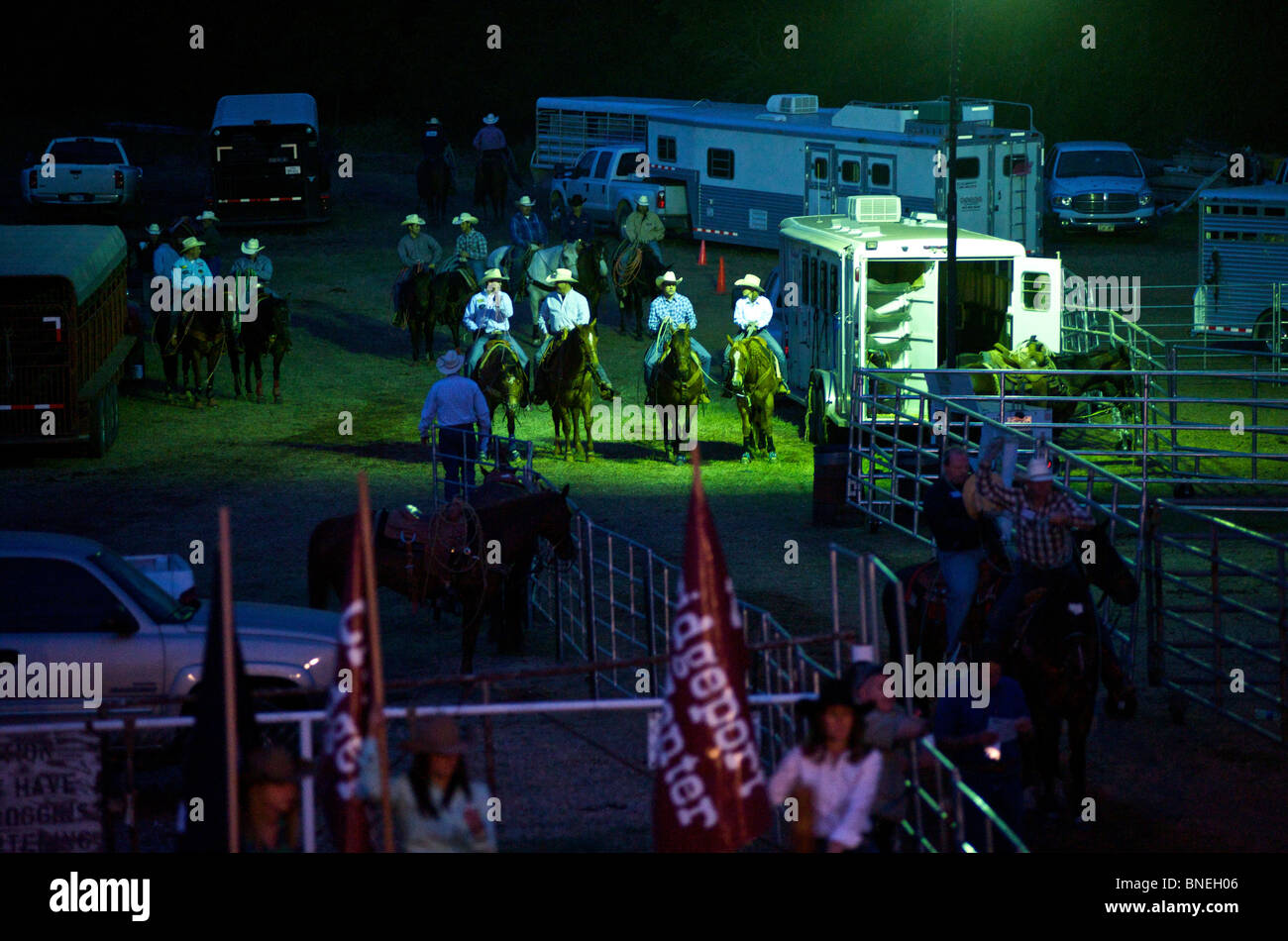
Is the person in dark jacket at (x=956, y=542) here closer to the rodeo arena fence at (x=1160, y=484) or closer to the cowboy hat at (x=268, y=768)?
the rodeo arena fence at (x=1160, y=484)

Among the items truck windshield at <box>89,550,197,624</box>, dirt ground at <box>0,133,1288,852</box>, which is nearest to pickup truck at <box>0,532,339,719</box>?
truck windshield at <box>89,550,197,624</box>

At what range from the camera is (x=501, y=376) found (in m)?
20.3

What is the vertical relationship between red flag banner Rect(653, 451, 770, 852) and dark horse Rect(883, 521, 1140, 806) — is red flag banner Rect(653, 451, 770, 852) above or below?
above

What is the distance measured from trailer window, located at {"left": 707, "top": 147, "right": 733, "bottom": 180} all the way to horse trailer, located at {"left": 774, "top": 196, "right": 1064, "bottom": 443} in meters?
13.2

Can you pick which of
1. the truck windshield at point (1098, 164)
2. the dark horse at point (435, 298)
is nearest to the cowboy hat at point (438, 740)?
the dark horse at point (435, 298)

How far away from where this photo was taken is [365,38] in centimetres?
6166

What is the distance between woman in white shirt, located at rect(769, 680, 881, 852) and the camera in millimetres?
6891

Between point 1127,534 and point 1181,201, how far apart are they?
27.7 metres

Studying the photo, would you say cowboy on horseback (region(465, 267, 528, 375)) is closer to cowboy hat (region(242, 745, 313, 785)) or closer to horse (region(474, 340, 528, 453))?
horse (region(474, 340, 528, 453))

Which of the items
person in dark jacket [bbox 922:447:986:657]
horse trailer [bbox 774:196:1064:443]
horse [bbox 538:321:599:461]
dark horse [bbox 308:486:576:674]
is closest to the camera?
person in dark jacket [bbox 922:447:986:657]

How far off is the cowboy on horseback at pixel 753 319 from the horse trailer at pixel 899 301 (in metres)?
0.58

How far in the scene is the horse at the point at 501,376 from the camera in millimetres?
20219

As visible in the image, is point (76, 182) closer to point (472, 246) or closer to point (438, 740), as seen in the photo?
point (472, 246)
